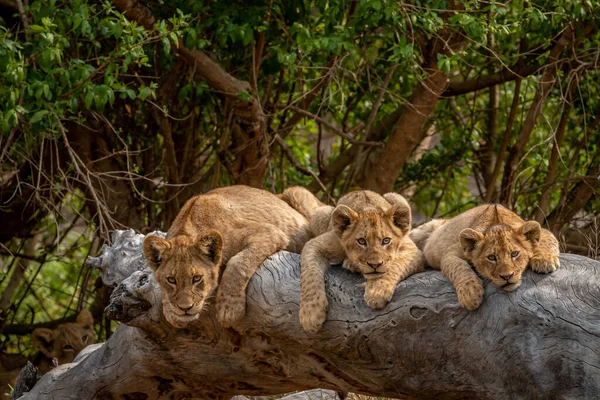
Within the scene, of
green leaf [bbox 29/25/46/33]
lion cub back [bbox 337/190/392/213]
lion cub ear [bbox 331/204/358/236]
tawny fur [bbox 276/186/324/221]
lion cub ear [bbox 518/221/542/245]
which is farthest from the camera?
green leaf [bbox 29/25/46/33]

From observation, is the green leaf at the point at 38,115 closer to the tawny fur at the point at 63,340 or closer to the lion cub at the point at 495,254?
the tawny fur at the point at 63,340

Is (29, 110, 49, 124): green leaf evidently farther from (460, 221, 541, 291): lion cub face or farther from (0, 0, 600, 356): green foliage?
(460, 221, 541, 291): lion cub face

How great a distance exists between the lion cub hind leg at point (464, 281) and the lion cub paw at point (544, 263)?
303 mm

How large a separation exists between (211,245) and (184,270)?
22cm

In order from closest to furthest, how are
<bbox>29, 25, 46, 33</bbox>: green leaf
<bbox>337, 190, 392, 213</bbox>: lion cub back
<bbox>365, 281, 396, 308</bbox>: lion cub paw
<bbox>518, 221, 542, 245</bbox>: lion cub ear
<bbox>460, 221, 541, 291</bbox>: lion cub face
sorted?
<bbox>460, 221, 541, 291</bbox>: lion cub face < <bbox>518, 221, 542, 245</bbox>: lion cub ear < <bbox>365, 281, 396, 308</bbox>: lion cub paw < <bbox>337, 190, 392, 213</bbox>: lion cub back < <bbox>29, 25, 46, 33</bbox>: green leaf

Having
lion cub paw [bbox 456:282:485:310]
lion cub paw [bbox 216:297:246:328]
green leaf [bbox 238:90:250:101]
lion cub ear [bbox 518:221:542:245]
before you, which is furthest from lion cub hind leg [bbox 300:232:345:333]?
green leaf [bbox 238:90:250:101]

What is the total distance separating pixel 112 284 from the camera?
685 cm

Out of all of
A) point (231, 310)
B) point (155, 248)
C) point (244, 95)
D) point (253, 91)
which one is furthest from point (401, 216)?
point (253, 91)

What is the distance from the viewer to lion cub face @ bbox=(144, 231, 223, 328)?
5.36m

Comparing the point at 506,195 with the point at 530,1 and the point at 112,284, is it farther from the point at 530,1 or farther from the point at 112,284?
the point at 112,284

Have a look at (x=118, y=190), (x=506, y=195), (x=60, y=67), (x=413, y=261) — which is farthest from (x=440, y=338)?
(x=118, y=190)

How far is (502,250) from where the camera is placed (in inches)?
199

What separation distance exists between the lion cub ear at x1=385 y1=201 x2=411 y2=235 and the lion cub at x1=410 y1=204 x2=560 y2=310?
279 mm

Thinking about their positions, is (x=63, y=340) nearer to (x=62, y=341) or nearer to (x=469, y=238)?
(x=62, y=341)
